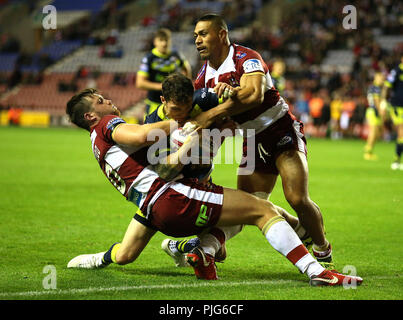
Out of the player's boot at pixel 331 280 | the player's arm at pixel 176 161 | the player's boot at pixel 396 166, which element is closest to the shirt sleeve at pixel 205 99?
the player's arm at pixel 176 161

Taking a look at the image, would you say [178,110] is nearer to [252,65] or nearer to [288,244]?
[252,65]

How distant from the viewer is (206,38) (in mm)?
5316

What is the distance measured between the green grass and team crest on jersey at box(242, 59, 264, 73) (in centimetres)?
165

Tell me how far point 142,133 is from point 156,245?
2324 mm


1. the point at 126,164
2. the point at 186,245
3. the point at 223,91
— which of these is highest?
the point at 223,91

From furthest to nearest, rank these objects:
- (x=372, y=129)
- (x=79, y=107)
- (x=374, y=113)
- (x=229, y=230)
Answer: (x=374, y=113)
(x=372, y=129)
(x=229, y=230)
(x=79, y=107)

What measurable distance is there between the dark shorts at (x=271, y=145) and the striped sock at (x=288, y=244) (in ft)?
2.81

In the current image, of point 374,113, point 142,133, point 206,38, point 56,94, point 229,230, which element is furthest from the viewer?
point 56,94

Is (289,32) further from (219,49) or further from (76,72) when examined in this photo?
(219,49)

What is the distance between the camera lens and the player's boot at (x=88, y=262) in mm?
5340

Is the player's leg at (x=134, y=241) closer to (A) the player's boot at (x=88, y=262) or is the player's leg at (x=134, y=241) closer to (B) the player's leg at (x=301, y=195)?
(A) the player's boot at (x=88, y=262)

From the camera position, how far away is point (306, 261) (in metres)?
4.71

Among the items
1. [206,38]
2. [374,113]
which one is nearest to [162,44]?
[206,38]
